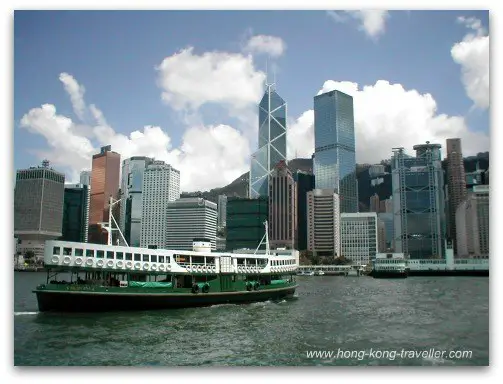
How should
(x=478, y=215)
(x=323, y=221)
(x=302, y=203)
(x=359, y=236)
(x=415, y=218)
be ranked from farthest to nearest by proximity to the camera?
(x=302, y=203) < (x=359, y=236) < (x=323, y=221) < (x=415, y=218) < (x=478, y=215)

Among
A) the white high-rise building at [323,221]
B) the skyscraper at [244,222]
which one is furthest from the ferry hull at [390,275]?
the white high-rise building at [323,221]

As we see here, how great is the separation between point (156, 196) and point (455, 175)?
10506 centimetres

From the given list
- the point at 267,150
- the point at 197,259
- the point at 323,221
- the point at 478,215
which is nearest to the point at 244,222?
the point at 323,221

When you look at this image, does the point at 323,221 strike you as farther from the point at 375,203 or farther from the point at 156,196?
the point at 156,196

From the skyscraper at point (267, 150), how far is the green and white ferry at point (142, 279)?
10668cm

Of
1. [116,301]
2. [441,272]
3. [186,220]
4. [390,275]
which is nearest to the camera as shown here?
[116,301]

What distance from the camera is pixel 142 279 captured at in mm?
20375

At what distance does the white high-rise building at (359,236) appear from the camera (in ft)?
407

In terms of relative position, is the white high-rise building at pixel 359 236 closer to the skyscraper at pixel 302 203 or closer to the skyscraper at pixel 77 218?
the skyscraper at pixel 302 203

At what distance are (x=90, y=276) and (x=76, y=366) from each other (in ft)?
34.3

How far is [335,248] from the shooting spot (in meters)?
121

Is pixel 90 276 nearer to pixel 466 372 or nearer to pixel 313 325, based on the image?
pixel 313 325

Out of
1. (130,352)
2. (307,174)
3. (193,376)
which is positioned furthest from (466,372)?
(307,174)

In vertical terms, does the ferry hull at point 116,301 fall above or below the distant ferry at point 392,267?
above
